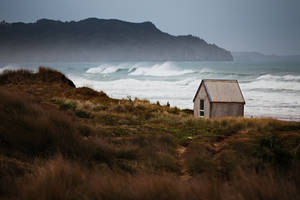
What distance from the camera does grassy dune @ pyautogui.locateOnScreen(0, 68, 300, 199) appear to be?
3.50 m

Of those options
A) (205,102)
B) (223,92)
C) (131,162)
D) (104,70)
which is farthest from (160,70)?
(131,162)

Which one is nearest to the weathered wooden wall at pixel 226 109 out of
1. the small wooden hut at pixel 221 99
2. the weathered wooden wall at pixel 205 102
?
the small wooden hut at pixel 221 99

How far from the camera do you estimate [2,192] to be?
3672mm

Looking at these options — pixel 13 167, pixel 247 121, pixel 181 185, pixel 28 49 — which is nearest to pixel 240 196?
pixel 181 185

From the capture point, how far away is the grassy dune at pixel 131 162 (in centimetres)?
350

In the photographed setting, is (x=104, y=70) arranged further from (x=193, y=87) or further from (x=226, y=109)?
(x=226, y=109)

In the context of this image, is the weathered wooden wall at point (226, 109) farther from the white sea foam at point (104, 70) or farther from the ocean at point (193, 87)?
the white sea foam at point (104, 70)

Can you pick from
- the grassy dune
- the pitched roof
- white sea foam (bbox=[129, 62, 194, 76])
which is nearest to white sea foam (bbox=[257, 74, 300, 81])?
white sea foam (bbox=[129, 62, 194, 76])

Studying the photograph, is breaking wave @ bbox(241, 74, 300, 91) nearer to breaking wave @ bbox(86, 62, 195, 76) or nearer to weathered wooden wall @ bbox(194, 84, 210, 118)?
breaking wave @ bbox(86, 62, 195, 76)

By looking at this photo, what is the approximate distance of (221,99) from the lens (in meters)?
15.0

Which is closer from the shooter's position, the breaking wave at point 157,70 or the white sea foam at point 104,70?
the breaking wave at point 157,70

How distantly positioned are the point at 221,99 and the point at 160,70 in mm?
72721

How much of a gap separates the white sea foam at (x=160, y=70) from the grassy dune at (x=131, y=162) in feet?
232

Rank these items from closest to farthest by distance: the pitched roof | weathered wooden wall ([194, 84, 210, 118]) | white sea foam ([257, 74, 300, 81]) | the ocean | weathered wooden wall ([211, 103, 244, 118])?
the pitched roof
weathered wooden wall ([211, 103, 244, 118])
weathered wooden wall ([194, 84, 210, 118])
the ocean
white sea foam ([257, 74, 300, 81])
